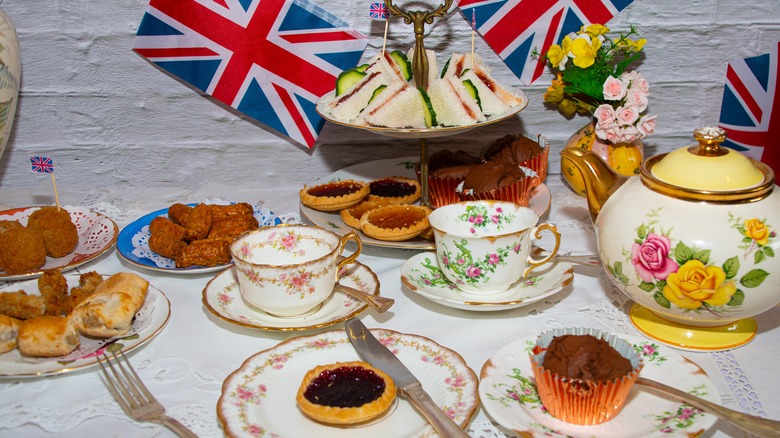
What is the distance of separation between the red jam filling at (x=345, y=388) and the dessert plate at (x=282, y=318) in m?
0.18

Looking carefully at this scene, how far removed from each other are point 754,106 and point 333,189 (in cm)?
108

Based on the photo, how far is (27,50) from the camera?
1724mm

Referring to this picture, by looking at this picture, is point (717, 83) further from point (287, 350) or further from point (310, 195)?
point (287, 350)

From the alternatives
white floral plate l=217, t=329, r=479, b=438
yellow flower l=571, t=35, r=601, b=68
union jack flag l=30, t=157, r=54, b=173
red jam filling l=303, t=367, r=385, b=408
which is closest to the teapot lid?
white floral plate l=217, t=329, r=479, b=438

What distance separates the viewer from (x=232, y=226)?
1471 mm

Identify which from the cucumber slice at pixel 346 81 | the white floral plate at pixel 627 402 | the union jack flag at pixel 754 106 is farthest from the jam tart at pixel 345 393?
the union jack flag at pixel 754 106

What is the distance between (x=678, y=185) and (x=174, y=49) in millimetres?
1227

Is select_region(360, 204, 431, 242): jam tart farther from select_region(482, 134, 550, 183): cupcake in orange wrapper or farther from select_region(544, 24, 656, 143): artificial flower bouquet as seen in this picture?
select_region(544, 24, 656, 143): artificial flower bouquet

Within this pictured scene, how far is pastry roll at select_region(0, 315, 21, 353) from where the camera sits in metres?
1.08

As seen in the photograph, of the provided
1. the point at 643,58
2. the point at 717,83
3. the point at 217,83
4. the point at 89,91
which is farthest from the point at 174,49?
the point at 717,83

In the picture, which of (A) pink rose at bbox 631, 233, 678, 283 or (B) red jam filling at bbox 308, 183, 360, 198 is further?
(B) red jam filling at bbox 308, 183, 360, 198

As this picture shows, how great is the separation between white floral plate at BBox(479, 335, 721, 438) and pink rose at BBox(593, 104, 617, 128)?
2.30 feet

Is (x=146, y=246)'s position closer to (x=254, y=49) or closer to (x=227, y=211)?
(x=227, y=211)

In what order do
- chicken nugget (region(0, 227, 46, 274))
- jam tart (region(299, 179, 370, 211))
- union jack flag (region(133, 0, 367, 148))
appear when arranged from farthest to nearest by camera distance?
union jack flag (region(133, 0, 367, 148)), jam tart (region(299, 179, 370, 211)), chicken nugget (region(0, 227, 46, 274))
